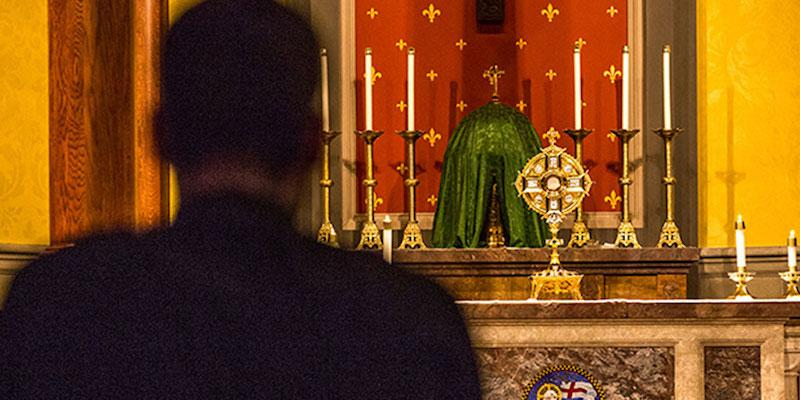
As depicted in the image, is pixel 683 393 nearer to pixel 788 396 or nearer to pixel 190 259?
pixel 788 396

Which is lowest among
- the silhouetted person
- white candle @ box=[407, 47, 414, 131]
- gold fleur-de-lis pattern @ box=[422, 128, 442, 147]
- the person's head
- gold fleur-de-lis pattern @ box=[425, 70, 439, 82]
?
the silhouetted person

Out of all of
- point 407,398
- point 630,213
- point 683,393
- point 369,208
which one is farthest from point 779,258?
point 407,398

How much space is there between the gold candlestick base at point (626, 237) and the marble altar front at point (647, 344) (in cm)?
150

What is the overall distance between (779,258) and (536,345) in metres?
2.10

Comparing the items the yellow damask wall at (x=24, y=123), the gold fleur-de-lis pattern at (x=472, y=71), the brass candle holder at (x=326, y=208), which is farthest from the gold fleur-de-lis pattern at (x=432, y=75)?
the yellow damask wall at (x=24, y=123)

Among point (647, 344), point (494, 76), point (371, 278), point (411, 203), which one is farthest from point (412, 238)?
point (371, 278)

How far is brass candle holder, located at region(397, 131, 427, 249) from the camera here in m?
4.99

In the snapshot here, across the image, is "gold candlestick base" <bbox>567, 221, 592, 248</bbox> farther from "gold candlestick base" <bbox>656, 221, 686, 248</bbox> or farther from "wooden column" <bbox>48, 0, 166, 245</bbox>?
"wooden column" <bbox>48, 0, 166, 245</bbox>

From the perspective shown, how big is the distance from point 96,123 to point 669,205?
2155 mm

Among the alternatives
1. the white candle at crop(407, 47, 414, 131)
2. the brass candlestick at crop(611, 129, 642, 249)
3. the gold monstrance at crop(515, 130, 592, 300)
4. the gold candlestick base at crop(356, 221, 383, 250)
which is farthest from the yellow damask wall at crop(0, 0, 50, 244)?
the brass candlestick at crop(611, 129, 642, 249)

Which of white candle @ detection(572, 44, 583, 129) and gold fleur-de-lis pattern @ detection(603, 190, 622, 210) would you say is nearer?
white candle @ detection(572, 44, 583, 129)

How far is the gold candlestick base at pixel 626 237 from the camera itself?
4.93 meters

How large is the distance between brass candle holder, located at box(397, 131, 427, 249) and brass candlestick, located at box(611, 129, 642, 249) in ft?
2.47

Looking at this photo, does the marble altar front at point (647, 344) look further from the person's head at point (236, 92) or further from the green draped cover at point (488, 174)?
the person's head at point (236, 92)
